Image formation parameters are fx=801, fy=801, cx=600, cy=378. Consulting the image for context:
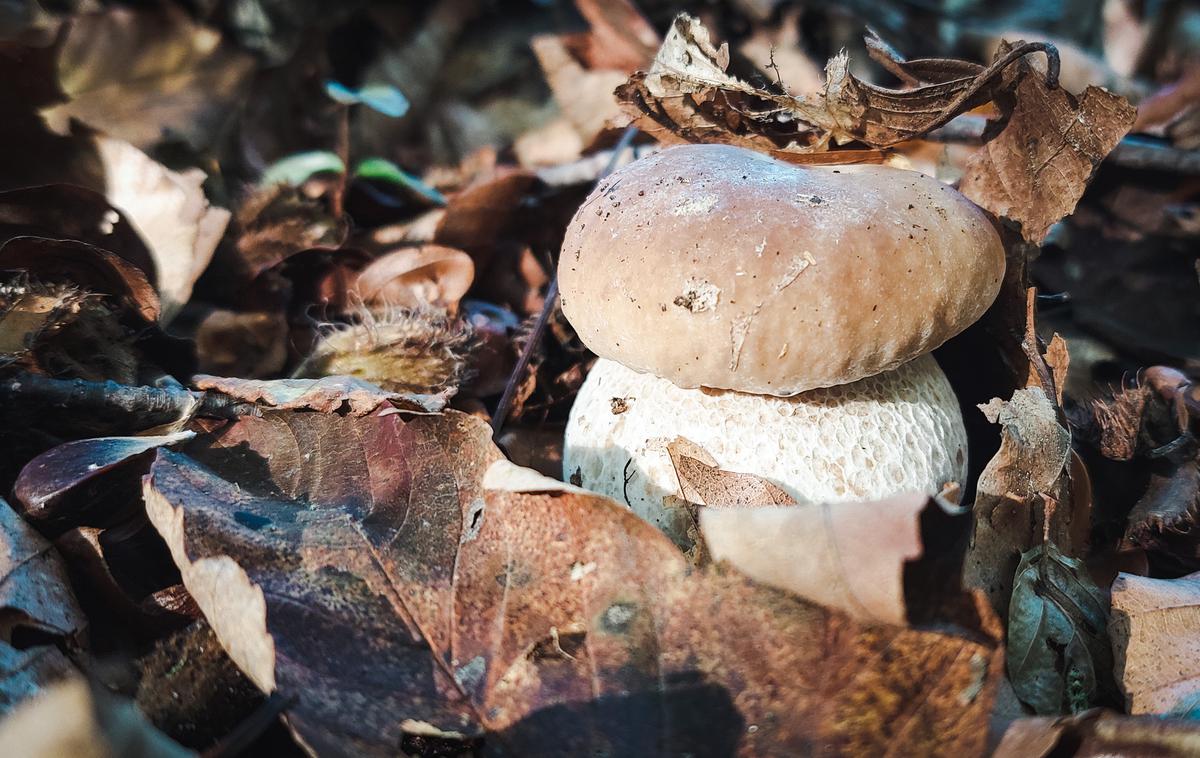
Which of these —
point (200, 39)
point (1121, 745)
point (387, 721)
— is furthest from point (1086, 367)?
point (200, 39)

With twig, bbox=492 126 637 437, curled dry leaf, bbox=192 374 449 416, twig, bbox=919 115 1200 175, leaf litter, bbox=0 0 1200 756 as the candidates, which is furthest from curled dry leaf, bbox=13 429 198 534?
twig, bbox=919 115 1200 175

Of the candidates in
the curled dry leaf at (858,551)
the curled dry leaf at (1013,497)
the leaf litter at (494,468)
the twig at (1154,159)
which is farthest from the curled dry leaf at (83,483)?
the twig at (1154,159)

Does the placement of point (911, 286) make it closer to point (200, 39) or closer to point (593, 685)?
point (593, 685)

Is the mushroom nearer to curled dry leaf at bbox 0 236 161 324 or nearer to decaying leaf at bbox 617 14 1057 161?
decaying leaf at bbox 617 14 1057 161

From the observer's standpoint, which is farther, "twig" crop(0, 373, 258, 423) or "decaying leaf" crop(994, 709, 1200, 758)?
"twig" crop(0, 373, 258, 423)

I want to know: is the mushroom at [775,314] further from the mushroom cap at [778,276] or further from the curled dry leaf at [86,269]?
the curled dry leaf at [86,269]
